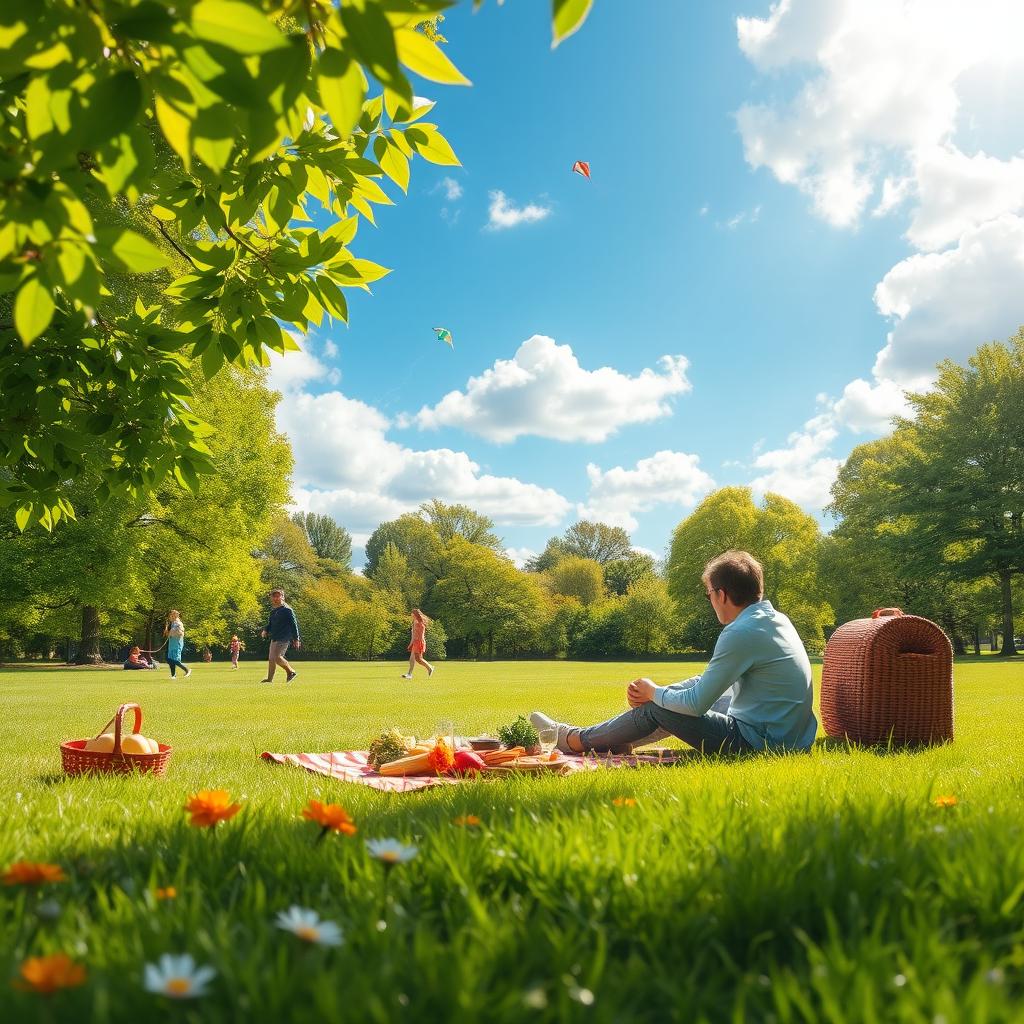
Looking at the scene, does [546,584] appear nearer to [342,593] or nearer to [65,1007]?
[342,593]

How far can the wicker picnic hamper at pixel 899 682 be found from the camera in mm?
5836

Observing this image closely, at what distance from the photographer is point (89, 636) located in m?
30.8

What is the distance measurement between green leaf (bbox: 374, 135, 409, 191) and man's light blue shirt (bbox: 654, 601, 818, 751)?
349cm

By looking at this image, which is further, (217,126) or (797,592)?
(797,592)

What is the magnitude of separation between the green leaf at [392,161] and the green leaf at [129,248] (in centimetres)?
145

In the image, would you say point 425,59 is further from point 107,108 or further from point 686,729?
point 686,729

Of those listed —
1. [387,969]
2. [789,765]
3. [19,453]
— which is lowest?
[789,765]

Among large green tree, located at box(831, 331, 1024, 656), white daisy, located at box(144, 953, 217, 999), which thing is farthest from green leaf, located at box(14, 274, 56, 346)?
large green tree, located at box(831, 331, 1024, 656)

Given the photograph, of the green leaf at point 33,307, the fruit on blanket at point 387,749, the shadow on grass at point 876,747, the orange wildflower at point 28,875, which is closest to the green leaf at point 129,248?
the green leaf at point 33,307

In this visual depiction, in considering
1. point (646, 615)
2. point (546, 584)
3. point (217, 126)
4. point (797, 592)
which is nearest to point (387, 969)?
point (217, 126)

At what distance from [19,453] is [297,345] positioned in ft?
4.74

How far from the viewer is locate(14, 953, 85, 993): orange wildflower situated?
0.92 m

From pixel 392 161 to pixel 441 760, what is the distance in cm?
343

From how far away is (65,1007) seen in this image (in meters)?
1.05
